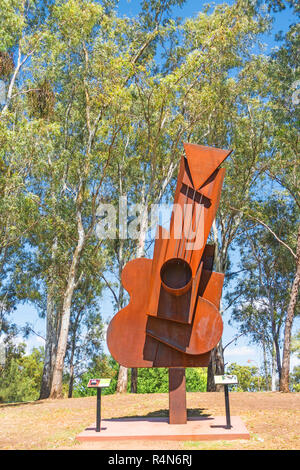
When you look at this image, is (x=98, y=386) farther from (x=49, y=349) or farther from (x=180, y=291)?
(x=49, y=349)

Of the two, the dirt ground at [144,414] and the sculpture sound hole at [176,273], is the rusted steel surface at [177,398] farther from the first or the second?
the sculpture sound hole at [176,273]

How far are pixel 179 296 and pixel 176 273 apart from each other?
39 centimetres

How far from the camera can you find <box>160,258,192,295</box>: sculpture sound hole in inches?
289

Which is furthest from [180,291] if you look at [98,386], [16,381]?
[16,381]

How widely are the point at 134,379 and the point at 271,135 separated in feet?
37.2

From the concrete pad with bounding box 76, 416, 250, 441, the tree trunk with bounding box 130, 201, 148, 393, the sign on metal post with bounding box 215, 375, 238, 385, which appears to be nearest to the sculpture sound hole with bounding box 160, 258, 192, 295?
the sign on metal post with bounding box 215, 375, 238, 385

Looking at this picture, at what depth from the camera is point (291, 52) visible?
49.3ft

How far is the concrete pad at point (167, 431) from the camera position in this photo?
6.37 meters

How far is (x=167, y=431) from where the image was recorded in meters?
6.68

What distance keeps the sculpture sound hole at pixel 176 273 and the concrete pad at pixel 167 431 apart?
88.7 inches

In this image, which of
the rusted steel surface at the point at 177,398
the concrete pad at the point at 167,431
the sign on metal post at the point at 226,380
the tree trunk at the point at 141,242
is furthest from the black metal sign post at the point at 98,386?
the tree trunk at the point at 141,242

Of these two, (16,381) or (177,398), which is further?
(16,381)
